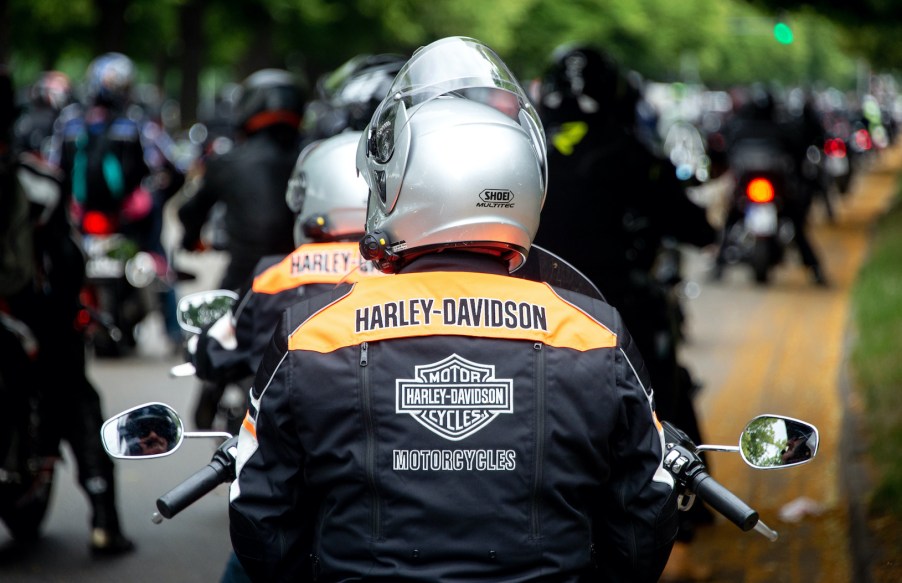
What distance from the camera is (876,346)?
1065 cm

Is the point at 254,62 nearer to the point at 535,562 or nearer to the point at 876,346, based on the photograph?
the point at 876,346

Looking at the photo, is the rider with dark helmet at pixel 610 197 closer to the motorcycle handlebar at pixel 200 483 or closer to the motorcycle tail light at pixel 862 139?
the motorcycle handlebar at pixel 200 483

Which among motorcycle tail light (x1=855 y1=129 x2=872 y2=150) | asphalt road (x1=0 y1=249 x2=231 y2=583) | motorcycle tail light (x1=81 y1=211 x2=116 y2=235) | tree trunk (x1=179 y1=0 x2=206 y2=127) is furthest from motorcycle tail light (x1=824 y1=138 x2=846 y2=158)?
asphalt road (x1=0 y1=249 x2=231 y2=583)

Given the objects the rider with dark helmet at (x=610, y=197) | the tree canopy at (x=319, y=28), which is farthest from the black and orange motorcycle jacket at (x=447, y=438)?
the tree canopy at (x=319, y=28)

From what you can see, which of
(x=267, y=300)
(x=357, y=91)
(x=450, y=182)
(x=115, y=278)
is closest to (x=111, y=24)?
(x=115, y=278)

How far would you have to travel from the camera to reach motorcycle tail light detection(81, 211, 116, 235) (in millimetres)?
11391

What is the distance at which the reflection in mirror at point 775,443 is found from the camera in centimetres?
294

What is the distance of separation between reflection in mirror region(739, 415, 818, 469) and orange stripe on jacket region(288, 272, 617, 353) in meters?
0.35

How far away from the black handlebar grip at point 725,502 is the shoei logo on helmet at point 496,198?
0.63m

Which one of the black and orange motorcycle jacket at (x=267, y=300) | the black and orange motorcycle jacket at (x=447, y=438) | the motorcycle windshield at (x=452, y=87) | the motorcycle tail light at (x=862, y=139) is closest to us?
the black and orange motorcycle jacket at (x=447, y=438)

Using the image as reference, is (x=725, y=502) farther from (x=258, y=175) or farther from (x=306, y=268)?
(x=258, y=175)

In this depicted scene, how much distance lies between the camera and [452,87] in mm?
3199

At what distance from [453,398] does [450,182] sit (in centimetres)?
41

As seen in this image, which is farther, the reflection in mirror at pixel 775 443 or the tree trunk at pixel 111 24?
the tree trunk at pixel 111 24
